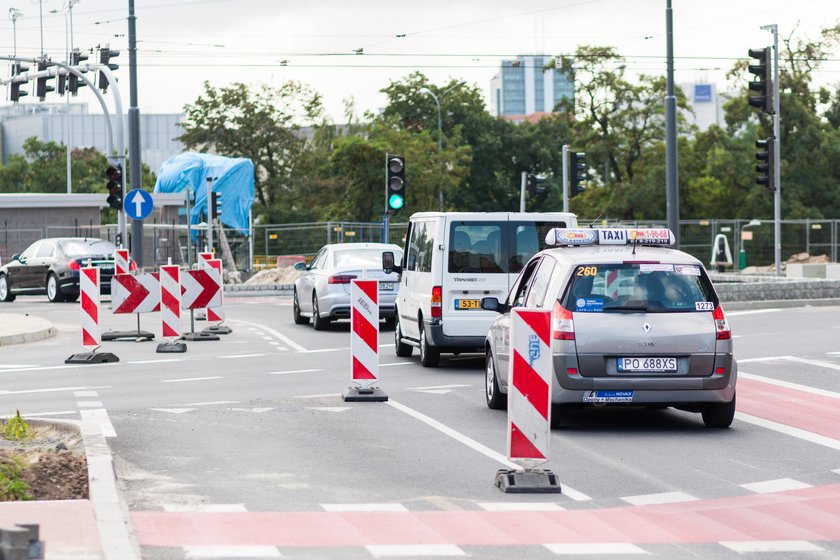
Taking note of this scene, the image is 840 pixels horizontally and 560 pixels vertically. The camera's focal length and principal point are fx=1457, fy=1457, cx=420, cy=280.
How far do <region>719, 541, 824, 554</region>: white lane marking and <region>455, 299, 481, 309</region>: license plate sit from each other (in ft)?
34.0

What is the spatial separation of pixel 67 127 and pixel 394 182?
122 meters

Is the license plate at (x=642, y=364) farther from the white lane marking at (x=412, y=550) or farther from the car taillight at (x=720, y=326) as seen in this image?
the white lane marking at (x=412, y=550)

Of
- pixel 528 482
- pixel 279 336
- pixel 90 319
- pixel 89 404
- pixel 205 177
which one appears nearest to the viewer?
pixel 528 482

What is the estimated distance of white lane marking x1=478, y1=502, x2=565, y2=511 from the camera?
841 cm

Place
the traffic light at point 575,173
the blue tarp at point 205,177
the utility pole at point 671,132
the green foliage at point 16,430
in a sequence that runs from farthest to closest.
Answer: the blue tarp at point 205,177 → the traffic light at point 575,173 → the utility pole at point 671,132 → the green foliage at point 16,430

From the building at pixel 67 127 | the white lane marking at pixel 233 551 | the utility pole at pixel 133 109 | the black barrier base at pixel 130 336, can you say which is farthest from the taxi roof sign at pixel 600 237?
the building at pixel 67 127

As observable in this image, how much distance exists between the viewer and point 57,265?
3731 centimetres

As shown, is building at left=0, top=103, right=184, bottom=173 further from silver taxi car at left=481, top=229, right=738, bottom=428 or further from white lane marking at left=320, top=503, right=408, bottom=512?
white lane marking at left=320, top=503, right=408, bottom=512

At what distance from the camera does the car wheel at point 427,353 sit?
18156mm

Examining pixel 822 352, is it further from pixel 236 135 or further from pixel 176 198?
pixel 236 135

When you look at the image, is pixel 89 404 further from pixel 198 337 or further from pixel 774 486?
pixel 198 337

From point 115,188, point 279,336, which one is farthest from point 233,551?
point 115,188

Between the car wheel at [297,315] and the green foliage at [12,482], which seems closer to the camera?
the green foliage at [12,482]

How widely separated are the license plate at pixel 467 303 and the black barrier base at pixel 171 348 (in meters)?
5.33
